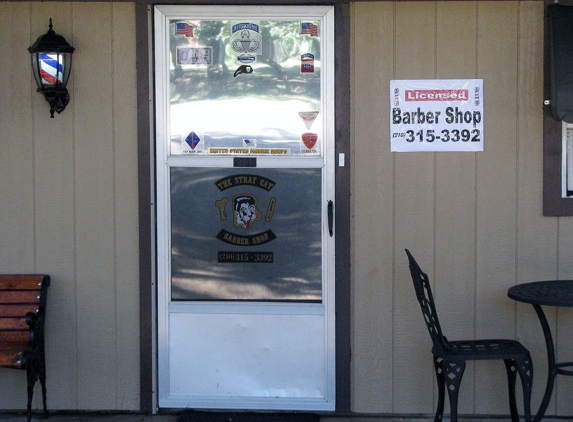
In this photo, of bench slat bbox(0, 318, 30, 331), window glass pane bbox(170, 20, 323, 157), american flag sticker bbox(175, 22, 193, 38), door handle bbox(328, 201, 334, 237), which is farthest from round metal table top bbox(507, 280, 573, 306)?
bench slat bbox(0, 318, 30, 331)

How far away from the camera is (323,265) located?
A: 379 centimetres

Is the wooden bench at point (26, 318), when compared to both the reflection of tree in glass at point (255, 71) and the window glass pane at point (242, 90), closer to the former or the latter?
the window glass pane at point (242, 90)

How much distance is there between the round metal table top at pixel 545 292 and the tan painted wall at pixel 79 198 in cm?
213

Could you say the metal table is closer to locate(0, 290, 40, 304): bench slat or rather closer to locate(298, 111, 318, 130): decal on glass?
locate(298, 111, 318, 130): decal on glass

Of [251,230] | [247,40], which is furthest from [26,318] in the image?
[247,40]

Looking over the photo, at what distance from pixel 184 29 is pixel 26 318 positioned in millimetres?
1848

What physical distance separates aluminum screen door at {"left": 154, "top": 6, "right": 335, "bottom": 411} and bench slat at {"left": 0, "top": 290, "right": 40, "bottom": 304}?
0.70m

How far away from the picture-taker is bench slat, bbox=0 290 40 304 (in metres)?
3.71

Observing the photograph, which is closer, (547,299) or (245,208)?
(547,299)

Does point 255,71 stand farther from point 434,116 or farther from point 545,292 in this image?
point 545,292

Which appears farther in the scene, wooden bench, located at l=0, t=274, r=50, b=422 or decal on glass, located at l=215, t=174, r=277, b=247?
decal on glass, located at l=215, t=174, r=277, b=247

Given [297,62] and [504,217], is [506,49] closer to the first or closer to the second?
[504,217]

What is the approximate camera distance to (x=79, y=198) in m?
3.82

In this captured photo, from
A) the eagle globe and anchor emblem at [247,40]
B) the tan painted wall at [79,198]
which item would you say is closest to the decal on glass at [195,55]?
the eagle globe and anchor emblem at [247,40]
